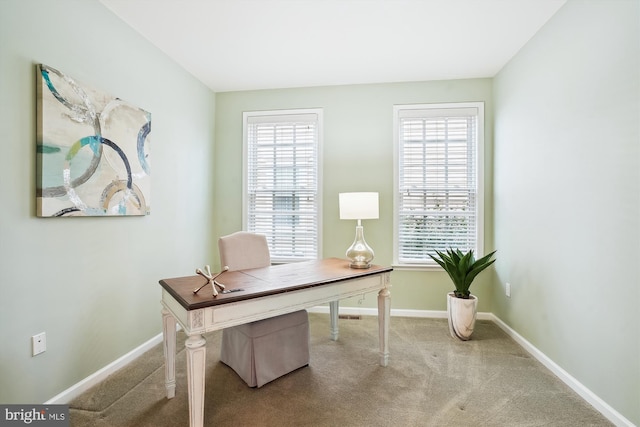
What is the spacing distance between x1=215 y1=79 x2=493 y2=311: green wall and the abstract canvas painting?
167 cm

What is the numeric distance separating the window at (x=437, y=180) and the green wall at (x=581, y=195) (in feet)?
1.56

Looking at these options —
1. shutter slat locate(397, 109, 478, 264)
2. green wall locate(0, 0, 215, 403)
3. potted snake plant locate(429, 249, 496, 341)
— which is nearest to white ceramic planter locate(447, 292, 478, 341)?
potted snake plant locate(429, 249, 496, 341)

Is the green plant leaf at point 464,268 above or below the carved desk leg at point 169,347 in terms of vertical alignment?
above

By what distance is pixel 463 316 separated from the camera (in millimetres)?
2631

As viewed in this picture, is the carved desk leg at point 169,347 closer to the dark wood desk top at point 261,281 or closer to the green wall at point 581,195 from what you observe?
the dark wood desk top at point 261,281

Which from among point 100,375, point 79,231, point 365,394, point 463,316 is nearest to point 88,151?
point 79,231

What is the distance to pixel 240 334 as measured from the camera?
80.9 inches

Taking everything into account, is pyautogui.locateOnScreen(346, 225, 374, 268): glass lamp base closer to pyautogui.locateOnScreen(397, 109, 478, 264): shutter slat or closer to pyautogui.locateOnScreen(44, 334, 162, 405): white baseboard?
pyautogui.locateOnScreen(397, 109, 478, 264): shutter slat

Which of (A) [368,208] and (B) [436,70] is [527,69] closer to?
(B) [436,70]

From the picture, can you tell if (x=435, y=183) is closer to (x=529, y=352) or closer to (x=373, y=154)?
(x=373, y=154)

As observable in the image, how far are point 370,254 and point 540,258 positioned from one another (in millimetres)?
1389

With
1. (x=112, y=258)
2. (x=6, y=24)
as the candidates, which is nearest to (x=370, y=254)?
(x=112, y=258)

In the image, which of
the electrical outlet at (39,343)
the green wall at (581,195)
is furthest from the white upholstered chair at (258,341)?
the green wall at (581,195)

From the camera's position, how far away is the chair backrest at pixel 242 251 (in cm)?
223
